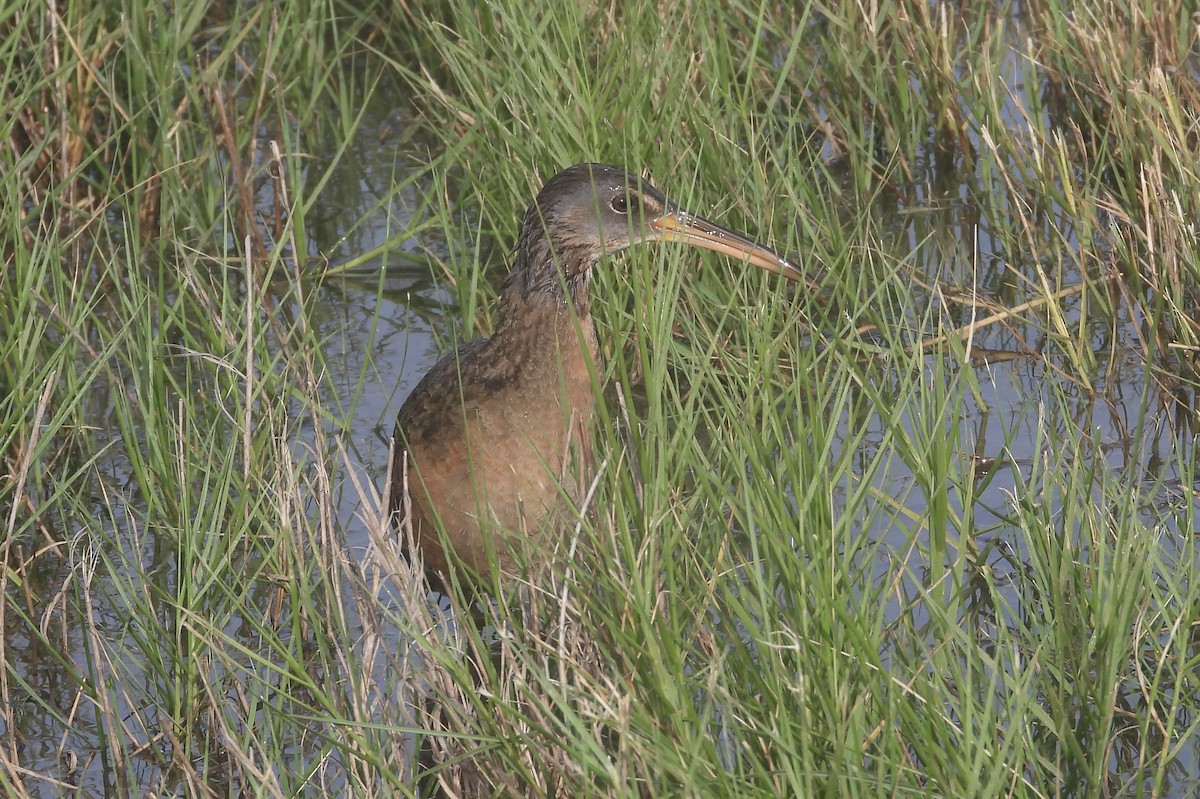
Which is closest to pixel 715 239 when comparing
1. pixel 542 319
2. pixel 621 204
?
pixel 621 204

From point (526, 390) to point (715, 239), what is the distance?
64cm

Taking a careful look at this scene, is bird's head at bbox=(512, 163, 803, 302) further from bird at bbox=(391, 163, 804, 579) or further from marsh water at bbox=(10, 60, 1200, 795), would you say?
marsh water at bbox=(10, 60, 1200, 795)

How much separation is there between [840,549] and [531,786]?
86cm

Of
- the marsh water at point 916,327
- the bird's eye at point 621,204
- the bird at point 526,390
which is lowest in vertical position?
the marsh water at point 916,327

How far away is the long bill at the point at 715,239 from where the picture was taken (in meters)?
4.33

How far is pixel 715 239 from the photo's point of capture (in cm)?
439

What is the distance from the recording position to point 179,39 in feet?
19.7

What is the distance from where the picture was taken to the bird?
397 cm

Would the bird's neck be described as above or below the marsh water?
above

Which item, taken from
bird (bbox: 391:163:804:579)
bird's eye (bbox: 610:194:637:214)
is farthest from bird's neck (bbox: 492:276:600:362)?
bird's eye (bbox: 610:194:637:214)

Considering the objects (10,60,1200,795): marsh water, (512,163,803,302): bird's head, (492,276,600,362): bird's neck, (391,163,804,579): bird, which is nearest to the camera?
(391,163,804,579): bird

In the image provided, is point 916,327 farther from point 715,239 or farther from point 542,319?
point 542,319

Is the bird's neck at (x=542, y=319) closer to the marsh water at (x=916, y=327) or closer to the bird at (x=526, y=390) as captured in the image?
the bird at (x=526, y=390)

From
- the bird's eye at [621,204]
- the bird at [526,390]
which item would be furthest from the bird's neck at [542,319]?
the bird's eye at [621,204]
